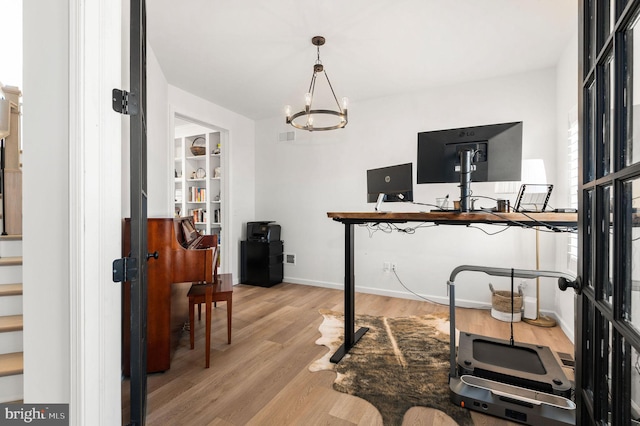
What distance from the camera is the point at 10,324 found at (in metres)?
1.59

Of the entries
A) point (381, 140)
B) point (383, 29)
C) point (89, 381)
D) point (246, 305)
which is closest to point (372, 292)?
point (246, 305)

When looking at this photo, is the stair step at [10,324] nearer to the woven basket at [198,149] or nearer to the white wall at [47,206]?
the white wall at [47,206]

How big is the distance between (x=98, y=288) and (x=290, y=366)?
57.0 inches

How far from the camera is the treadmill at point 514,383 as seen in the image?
1.47m

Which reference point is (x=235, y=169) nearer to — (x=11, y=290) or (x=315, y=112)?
(x=315, y=112)

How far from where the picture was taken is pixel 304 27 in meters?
2.36

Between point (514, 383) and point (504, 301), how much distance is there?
1570 mm

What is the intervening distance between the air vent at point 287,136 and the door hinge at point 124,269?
140 inches

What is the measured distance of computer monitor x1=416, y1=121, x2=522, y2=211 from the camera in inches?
68.4

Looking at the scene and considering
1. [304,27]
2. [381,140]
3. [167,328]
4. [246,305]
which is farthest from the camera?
[381,140]

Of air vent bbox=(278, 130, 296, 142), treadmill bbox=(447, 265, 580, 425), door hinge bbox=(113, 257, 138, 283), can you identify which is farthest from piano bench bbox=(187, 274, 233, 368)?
air vent bbox=(278, 130, 296, 142)

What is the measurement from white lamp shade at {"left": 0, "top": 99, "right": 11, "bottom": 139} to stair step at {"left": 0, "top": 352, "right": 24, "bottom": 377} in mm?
1901

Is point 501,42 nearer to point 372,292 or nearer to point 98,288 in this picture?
point 372,292
